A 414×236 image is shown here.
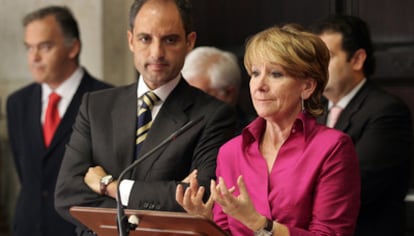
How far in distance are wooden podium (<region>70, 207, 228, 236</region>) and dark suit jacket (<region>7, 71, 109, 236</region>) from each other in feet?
6.34

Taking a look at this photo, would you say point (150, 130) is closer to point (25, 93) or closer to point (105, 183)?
point (105, 183)

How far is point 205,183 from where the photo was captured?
3697mm

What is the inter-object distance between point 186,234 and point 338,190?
0.50 metres

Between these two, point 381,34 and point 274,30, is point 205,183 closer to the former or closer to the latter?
point 274,30

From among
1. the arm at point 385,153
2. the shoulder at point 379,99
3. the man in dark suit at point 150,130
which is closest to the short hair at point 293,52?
the man in dark suit at point 150,130

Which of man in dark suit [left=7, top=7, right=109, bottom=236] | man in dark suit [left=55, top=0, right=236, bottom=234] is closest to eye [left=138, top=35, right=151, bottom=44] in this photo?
man in dark suit [left=55, top=0, right=236, bottom=234]

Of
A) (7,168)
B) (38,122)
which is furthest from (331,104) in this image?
(7,168)

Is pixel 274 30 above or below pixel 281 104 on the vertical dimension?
above

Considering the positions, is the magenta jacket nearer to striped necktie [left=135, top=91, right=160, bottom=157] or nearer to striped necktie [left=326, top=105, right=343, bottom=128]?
striped necktie [left=135, top=91, right=160, bottom=157]

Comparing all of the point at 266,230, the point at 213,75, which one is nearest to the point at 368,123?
the point at 213,75

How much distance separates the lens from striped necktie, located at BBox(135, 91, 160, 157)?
12.7 ft

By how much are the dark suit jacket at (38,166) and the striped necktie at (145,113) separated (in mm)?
1396

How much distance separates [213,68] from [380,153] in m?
1.05

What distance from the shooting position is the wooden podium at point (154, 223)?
9.59ft
